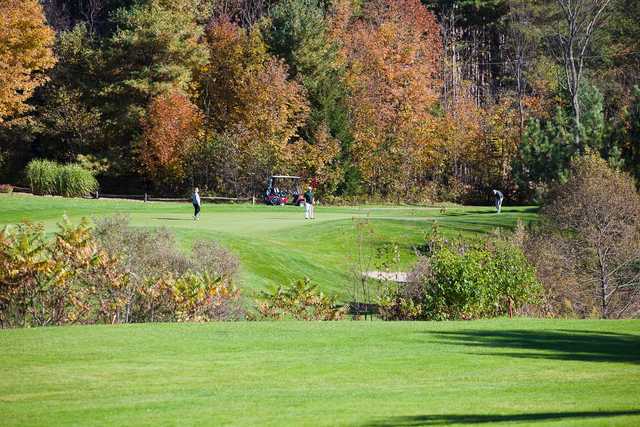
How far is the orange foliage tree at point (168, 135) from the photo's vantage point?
65.5 meters

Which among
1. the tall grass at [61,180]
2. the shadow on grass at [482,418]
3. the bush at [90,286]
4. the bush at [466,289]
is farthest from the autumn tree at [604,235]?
the tall grass at [61,180]

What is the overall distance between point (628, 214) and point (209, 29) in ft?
156

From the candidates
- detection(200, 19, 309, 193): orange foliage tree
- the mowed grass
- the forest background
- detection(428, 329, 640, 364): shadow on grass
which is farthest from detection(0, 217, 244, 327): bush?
the forest background

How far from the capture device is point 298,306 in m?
23.1

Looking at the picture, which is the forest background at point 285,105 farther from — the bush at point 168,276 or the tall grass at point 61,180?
the bush at point 168,276

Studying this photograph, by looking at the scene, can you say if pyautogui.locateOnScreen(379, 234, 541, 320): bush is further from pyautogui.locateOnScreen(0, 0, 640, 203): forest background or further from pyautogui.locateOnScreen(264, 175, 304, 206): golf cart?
pyautogui.locateOnScreen(0, 0, 640, 203): forest background

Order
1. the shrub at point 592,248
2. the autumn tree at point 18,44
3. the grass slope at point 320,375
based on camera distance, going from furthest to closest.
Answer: the autumn tree at point 18,44, the shrub at point 592,248, the grass slope at point 320,375

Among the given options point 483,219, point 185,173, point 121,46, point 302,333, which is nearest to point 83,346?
point 302,333

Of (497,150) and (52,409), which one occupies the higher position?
(497,150)

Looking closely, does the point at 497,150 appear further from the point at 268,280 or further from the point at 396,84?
the point at 268,280

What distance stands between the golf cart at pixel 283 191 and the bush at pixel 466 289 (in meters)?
34.6

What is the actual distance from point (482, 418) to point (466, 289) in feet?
41.7

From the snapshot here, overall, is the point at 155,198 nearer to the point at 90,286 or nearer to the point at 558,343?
the point at 90,286

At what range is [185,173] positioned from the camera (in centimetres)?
6531
